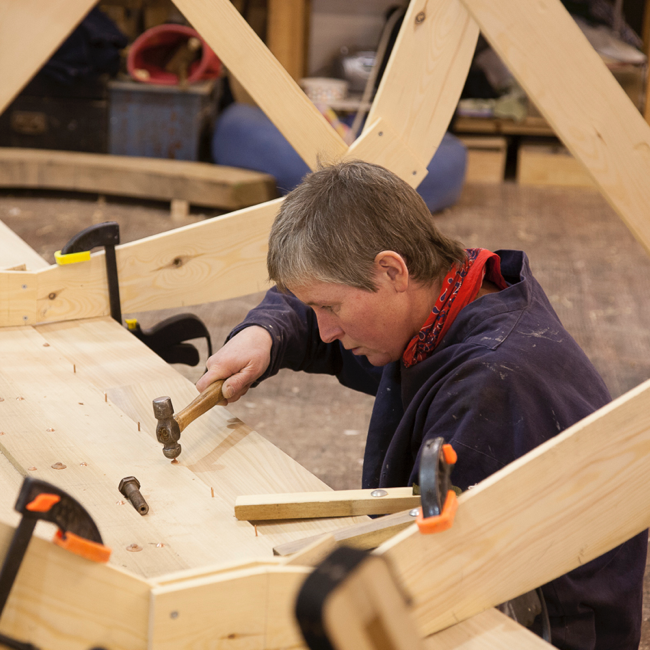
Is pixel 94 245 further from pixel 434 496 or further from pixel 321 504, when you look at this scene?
pixel 434 496

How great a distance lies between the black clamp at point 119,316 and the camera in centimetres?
169

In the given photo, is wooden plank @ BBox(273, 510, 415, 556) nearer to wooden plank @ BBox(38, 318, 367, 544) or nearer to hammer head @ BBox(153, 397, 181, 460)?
wooden plank @ BBox(38, 318, 367, 544)

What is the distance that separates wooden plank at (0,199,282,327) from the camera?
1.68m

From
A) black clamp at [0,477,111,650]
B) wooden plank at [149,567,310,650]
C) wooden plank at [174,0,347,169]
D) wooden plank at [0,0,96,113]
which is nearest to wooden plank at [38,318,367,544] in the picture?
wooden plank at [149,567,310,650]

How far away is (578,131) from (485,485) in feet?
2.16

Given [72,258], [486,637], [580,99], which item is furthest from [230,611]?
[72,258]

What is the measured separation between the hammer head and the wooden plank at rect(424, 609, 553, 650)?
1.74 feet

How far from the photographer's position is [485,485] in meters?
0.81

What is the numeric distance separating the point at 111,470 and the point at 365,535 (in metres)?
0.41

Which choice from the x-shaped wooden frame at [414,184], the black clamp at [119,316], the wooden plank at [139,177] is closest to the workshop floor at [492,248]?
the wooden plank at [139,177]

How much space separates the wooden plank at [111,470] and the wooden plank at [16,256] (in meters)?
0.36

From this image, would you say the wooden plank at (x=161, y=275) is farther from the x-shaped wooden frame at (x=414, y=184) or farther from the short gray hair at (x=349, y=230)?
the short gray hair at (x=349, y=230)

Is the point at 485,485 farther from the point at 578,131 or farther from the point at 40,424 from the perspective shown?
the point at 40,424

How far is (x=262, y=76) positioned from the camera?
1848 mm
